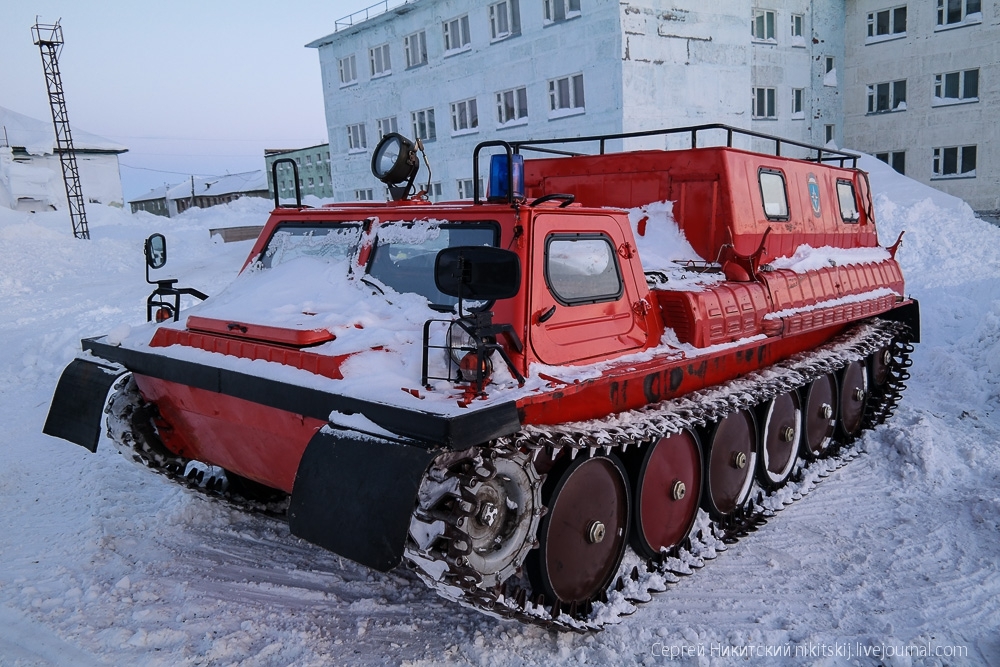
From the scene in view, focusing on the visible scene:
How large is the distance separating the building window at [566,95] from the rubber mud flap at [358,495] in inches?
688

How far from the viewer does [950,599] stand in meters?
4.53

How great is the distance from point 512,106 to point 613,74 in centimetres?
411

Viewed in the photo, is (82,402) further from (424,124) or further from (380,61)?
(380,61)

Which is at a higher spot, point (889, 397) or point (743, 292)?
point (743, 292)

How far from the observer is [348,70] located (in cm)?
2745

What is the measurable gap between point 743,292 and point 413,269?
7.99 feet

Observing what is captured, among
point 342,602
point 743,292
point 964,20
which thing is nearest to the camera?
point 342,602

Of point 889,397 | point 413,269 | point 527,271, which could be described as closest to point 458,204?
point 413,269

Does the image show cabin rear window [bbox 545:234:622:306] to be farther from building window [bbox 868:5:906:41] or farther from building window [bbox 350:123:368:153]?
building window [bbox 868:5:906:41]

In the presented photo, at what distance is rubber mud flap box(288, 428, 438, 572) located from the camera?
322 cm

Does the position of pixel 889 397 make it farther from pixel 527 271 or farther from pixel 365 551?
pixel 365 551

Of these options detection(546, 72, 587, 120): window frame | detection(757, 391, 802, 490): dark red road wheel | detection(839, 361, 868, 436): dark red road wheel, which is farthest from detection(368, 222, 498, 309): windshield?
→ detection(546, 72, 587, 120): window frame

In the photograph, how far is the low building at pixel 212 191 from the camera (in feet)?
172

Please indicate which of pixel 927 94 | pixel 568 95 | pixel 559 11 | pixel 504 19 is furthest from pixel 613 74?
pixel 927 94
